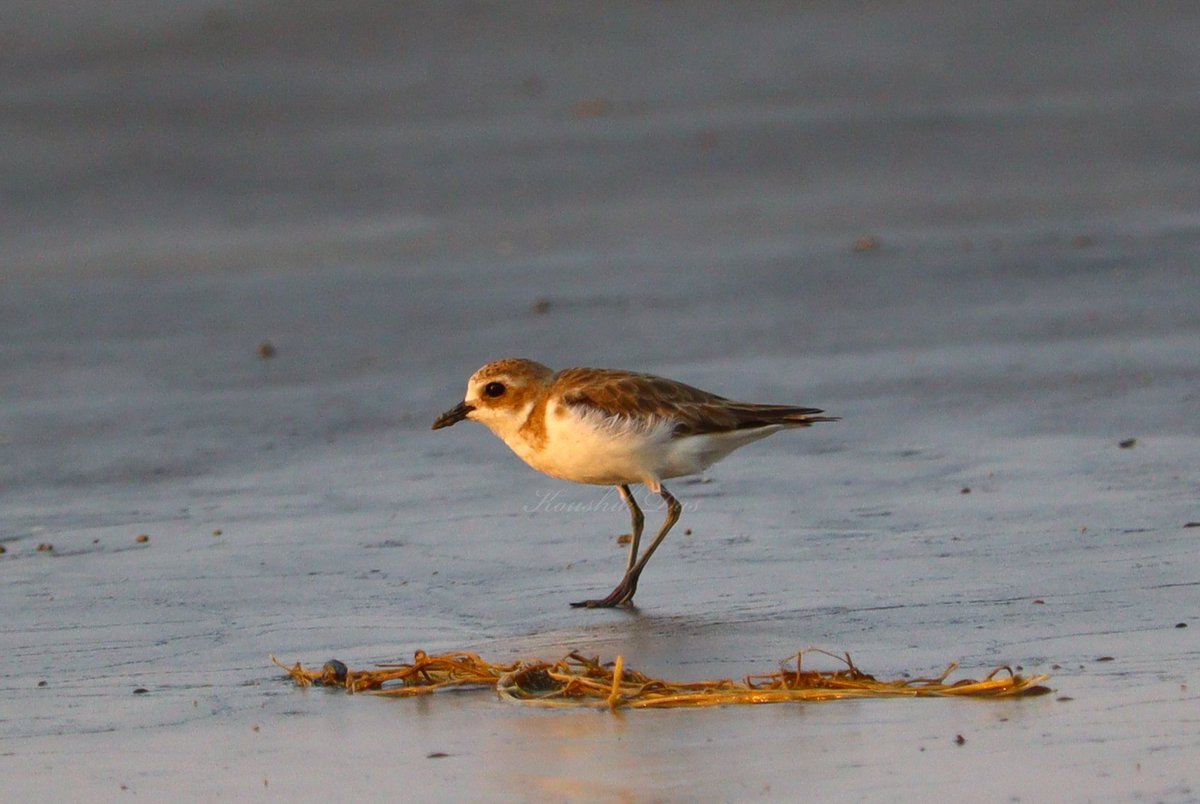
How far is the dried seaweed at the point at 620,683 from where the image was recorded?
5.25 m

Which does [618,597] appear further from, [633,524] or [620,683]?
[620,683]

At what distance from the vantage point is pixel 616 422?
702 cm

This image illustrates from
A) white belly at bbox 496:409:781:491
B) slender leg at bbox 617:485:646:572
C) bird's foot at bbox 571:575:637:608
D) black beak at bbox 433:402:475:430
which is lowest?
bird's foot at bbox 571:575:637:608

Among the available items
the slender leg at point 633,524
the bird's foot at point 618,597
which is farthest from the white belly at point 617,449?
the bird's foot at point 618,597

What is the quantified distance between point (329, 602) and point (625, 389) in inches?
52.3

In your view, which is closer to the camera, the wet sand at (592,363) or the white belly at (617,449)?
the wet sand at (592,363)

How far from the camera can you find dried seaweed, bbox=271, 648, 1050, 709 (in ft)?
17.2

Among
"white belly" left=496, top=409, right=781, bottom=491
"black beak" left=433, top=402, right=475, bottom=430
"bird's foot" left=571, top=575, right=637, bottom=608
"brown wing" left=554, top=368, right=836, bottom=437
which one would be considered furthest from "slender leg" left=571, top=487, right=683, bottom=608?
"black beak" left=433, top=402, right=475, bottom=430

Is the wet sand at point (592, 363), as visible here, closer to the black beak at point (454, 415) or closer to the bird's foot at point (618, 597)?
the bird's foot at point (618, 597)

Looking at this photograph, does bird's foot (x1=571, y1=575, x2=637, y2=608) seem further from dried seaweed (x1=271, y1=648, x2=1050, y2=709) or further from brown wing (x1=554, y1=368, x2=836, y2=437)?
dried seaweed (x1=271, y1=648, x2=1050, y2=709)

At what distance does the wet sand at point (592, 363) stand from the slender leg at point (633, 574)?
0.36 ft

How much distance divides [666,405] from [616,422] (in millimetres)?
241

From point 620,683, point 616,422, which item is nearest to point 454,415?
point 616,422

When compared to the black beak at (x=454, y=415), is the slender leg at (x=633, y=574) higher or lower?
lower
